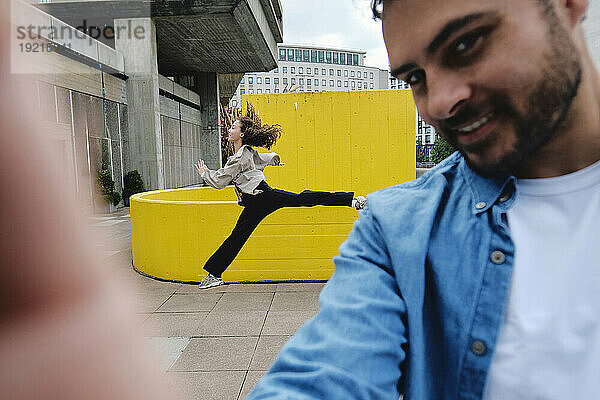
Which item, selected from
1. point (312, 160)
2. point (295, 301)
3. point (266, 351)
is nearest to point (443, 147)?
point (266, 351)

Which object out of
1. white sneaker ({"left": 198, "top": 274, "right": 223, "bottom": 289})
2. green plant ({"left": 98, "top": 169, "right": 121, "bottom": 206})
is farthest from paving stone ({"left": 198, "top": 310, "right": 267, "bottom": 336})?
green plant ({"left": 98, "top": 169, "right": 121, "bottom": 206})

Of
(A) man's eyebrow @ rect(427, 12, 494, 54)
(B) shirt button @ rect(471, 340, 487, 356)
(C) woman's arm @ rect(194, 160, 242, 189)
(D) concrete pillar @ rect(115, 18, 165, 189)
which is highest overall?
(D) concrete pillar @ rect(115, 18, 165, 189)

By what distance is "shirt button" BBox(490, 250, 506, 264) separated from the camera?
0.82m

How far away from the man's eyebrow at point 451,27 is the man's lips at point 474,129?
14 cm

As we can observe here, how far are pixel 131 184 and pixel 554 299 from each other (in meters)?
14.6

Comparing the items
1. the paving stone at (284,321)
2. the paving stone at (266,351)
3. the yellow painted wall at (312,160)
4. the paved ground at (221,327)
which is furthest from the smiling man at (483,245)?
the yellow painted wall at (312,160)

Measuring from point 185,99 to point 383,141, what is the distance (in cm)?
1529

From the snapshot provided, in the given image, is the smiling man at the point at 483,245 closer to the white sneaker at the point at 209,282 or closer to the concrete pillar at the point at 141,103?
the white sneaker at the point at 209,282

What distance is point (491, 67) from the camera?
0.72 metres

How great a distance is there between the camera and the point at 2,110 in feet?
1.21

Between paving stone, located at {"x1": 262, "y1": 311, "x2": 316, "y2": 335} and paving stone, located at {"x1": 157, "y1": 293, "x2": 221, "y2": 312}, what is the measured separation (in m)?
0.77

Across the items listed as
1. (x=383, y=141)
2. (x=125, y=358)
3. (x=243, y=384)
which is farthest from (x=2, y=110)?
(x=383, y=141)

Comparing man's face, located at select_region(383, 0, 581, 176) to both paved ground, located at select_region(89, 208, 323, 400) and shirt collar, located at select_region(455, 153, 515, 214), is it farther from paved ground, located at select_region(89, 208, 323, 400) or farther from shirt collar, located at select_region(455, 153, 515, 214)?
paved ground, located at select_region(89, 208, 323, 400)

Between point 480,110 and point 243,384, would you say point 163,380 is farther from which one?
point 243,384
